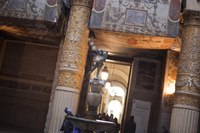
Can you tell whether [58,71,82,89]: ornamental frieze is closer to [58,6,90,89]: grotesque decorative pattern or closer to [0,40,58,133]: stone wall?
[58,6,90,89]: grotesque decorative pattern

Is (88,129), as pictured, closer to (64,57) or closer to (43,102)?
(64,57)

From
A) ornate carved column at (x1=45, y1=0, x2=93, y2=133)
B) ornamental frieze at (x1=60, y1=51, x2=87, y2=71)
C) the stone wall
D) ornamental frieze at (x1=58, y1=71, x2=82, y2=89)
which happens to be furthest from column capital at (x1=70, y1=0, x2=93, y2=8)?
the stone wall

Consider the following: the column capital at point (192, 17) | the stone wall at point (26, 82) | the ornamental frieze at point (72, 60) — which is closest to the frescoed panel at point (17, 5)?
the ornamental frieze at point (72, 60)

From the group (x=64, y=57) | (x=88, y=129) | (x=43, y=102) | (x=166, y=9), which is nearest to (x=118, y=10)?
(x=166, y=9)

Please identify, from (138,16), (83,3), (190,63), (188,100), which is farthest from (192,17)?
(83,3)

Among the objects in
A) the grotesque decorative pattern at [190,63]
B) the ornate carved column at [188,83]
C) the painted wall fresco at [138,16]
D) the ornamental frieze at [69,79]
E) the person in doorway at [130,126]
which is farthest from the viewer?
the person in doorway at [130,126]

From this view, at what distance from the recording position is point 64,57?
8758 mm

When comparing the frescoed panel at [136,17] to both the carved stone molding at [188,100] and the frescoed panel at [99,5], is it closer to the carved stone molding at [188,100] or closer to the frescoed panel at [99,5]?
the frescoed panel at [99,5]

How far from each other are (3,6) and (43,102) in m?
3.72

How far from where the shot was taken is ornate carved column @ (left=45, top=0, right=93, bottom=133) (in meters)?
8.48

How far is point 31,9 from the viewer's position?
906 centimetres

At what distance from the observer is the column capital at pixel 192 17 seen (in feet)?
27.8

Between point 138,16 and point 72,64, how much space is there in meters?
1.98

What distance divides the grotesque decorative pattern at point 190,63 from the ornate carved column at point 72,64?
95.5 inches
